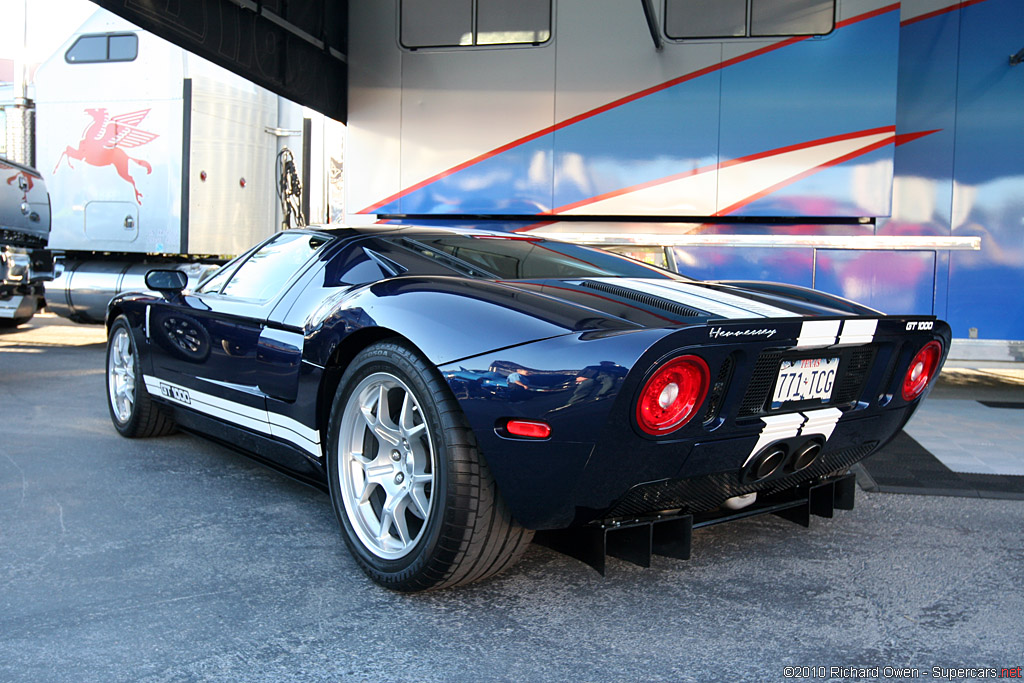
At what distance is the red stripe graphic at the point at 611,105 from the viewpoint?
5.75 meters

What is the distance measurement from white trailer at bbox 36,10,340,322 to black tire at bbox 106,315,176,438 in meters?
4.67

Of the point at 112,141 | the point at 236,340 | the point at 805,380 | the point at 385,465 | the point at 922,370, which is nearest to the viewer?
the point at 805,380

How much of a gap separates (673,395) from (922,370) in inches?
43.0

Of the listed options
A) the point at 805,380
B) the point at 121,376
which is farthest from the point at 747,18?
the point at 121,376

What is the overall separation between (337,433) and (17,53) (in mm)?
9564

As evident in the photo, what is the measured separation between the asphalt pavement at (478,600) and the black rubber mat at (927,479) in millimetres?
117

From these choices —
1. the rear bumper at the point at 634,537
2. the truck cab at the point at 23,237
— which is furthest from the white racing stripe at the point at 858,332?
the truck cab at the point at 23,237

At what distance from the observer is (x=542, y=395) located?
2014mm

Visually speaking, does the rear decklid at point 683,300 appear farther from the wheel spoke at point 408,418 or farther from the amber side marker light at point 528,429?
the wheel spoke at point 408,418

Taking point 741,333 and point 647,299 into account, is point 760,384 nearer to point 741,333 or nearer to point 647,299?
point 741,333

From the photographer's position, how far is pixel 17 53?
981 cm

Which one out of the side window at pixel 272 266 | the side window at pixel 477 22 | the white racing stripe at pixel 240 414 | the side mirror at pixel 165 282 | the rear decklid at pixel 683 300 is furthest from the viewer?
the side window at pixel 477 22

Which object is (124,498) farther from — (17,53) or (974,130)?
(17,53)

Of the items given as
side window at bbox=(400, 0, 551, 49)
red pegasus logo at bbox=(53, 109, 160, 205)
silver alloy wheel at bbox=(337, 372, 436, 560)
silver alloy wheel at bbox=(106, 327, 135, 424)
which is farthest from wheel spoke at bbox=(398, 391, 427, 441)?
red pegasus logo at bbox=(53, 109, 160, 205)
